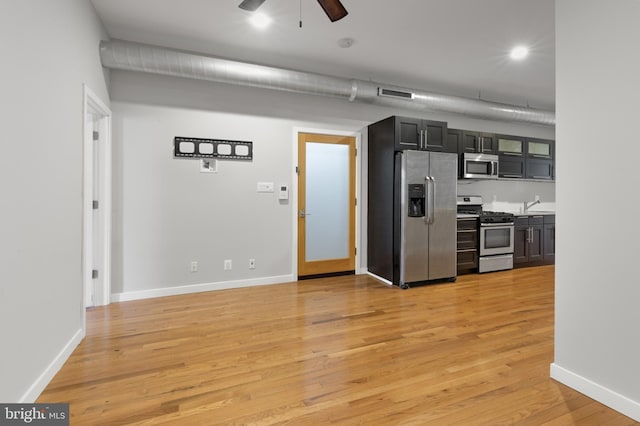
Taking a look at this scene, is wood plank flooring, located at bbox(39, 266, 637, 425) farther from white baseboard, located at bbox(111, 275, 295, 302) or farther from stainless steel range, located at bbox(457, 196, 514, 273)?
stainless steel range, located at bbox(457, 196, 514, 273)

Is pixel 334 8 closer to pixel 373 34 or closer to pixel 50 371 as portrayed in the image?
pixel 373 34

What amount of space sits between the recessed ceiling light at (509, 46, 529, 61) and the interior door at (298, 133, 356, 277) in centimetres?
228

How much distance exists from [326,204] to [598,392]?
3.46 meters

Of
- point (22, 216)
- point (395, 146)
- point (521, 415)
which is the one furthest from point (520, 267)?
point (22, 216)

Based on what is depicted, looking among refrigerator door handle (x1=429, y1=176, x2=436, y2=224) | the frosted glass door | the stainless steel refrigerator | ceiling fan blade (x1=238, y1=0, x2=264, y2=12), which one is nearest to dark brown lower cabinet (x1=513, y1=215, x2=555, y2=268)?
the stainless steel refrigerator

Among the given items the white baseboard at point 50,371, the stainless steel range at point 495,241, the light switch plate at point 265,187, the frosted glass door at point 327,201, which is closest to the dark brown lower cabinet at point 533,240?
the stainless steel range at point 495,241

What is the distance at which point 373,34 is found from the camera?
10.9ft

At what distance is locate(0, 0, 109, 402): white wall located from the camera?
5.29 feet

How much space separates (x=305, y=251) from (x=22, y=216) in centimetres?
322

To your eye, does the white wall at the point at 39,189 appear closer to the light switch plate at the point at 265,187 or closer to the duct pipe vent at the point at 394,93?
the light switch plate at the point at 265,187

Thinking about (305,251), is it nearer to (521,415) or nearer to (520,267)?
(521,415)

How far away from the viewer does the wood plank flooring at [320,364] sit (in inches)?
67.5

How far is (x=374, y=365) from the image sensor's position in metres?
2.21

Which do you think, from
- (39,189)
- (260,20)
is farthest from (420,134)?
(39,189)
